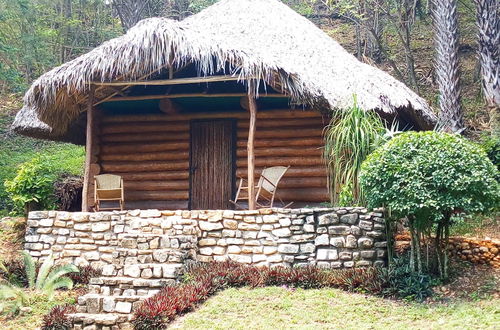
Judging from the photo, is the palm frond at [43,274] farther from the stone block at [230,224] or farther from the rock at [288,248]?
the rock at [288,248]

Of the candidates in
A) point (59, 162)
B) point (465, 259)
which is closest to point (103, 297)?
point (465, 259)

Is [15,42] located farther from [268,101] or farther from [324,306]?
[324,306]

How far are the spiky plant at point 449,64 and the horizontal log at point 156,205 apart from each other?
6152 mm

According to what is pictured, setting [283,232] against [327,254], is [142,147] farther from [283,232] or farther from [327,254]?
[327,254]

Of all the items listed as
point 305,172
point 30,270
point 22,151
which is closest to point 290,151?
point 305,172

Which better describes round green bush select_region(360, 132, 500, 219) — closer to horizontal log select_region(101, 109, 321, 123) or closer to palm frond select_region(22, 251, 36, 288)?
horizontal log select_region(101, 109, 321, 123)

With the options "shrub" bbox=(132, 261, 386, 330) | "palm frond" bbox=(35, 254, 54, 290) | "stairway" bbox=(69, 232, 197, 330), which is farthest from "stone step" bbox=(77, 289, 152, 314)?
"palm frond" bbox=(35, 254, 54, 290)

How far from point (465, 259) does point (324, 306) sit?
2.85 meters

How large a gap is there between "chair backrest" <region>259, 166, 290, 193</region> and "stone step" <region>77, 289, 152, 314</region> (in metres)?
4.00

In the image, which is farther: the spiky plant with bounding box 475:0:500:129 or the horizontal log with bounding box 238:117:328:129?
the spiky plant with bounding box 475:0:500:129

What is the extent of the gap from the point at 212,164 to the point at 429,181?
543 centimetres

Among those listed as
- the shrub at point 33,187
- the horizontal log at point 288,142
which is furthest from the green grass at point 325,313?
the shrub at point 33,187

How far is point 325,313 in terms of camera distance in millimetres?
7551

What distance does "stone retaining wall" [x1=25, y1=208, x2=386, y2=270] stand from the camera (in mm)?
9195
